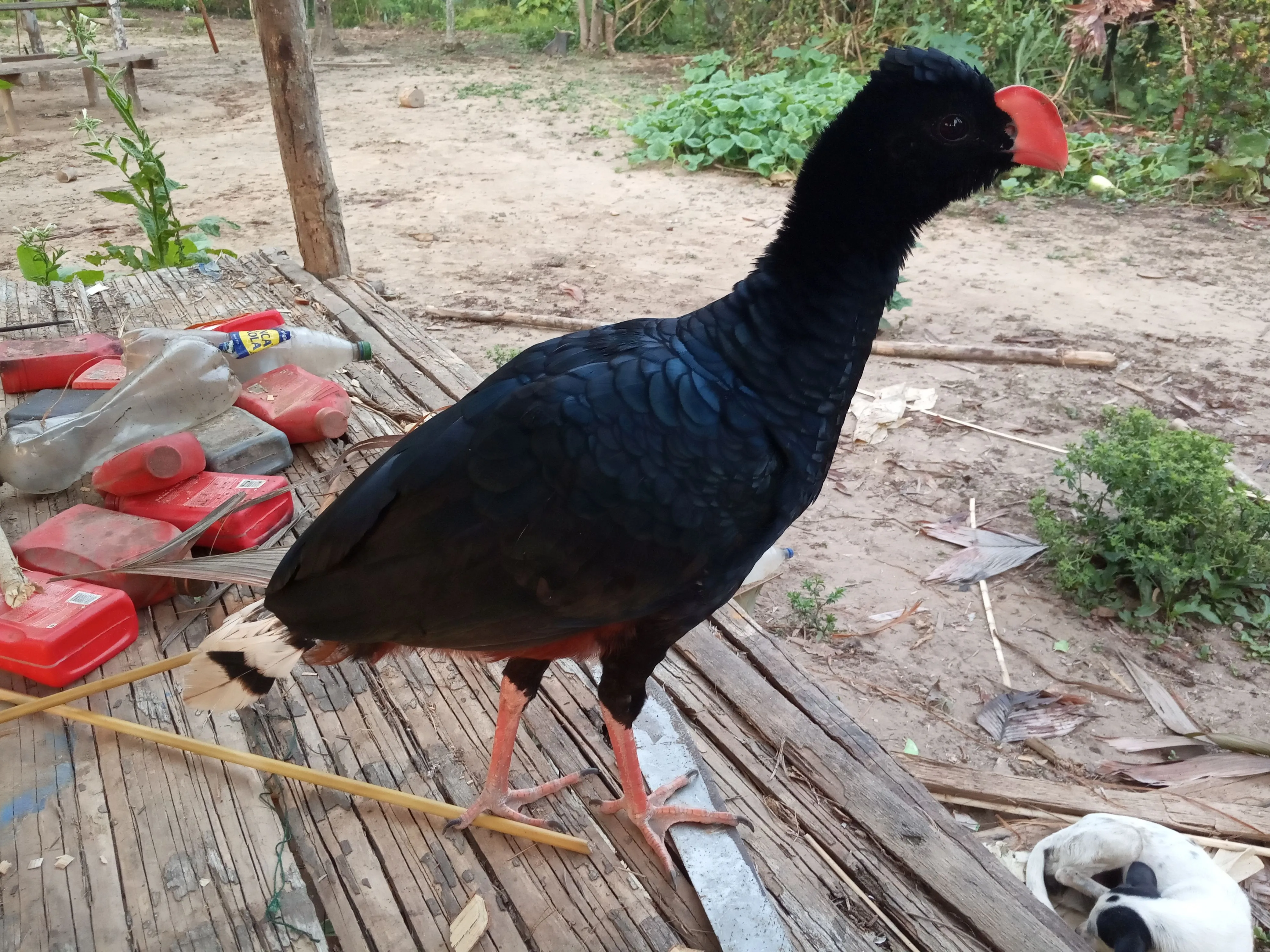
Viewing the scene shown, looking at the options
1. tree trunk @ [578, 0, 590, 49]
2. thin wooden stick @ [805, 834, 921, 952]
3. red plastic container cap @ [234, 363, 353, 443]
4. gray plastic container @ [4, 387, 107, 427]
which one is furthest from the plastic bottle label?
tree trunk @ [578, 0, 590, 49]

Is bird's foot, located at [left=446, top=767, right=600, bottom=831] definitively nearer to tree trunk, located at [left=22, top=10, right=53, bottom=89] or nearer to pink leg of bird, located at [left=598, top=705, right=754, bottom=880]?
pink leg of bird, located at [left=598, top=705, right=754, bottom=880]

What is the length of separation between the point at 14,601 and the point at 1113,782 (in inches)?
139

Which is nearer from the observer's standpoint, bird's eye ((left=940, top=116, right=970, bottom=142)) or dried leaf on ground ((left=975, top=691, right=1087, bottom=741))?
bird's eye ((left=940, top=116, right=970, bottom=142))

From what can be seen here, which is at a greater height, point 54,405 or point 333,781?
point 54,405

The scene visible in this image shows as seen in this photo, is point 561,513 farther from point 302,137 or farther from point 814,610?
point 302,137

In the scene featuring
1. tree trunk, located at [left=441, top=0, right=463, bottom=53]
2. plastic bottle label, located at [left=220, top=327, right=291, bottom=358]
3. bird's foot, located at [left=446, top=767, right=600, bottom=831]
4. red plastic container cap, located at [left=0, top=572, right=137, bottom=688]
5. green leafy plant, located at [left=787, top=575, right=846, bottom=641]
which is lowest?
green leafy plant, located at [left=787, top=575, right=846, bottom=641]

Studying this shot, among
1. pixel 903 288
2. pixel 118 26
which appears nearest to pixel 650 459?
pixel 903 288

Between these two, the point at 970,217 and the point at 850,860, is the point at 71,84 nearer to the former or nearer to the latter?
the point at 970,217

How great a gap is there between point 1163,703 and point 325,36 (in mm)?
20050

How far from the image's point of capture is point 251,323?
3.83 m

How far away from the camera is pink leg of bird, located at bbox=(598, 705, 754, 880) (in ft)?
6.88

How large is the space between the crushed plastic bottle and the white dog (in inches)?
124

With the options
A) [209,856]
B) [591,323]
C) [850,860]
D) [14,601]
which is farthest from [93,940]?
[591,323]

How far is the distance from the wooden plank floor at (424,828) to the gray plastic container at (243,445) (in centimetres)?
67
